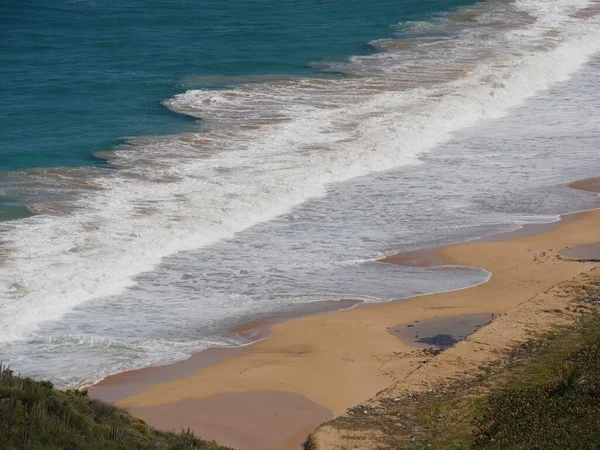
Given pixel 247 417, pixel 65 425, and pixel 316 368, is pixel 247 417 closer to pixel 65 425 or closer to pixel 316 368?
pixel 316 368

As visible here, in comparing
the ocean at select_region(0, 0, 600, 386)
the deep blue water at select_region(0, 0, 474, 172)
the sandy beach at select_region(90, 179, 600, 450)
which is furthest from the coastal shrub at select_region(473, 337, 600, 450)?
the deep blue water at select_region(0, 0, 474, 172)

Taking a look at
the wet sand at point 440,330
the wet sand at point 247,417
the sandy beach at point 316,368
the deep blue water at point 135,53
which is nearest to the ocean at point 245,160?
the deep blue water at point 135,53

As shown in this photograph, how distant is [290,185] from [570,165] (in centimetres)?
792

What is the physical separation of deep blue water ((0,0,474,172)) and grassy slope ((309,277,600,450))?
535 inches

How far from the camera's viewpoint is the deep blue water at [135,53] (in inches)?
1241

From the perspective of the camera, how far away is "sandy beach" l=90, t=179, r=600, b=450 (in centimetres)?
1456

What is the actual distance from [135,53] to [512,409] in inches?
1269

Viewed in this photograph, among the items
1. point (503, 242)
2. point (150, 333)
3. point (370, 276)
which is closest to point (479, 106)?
point (503, 242)

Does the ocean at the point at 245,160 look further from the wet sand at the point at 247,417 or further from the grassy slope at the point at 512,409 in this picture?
the grassy slope at the point at 512,409

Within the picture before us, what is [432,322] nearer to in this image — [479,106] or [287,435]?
[287,435]

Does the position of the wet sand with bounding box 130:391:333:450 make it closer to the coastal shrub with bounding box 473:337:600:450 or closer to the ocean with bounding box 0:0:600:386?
the ocean with bounding box 0:0:600:386

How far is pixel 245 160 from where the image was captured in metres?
28.4

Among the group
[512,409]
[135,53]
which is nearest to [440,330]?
[512,409]

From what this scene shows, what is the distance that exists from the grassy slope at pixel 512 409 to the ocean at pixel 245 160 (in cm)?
415
